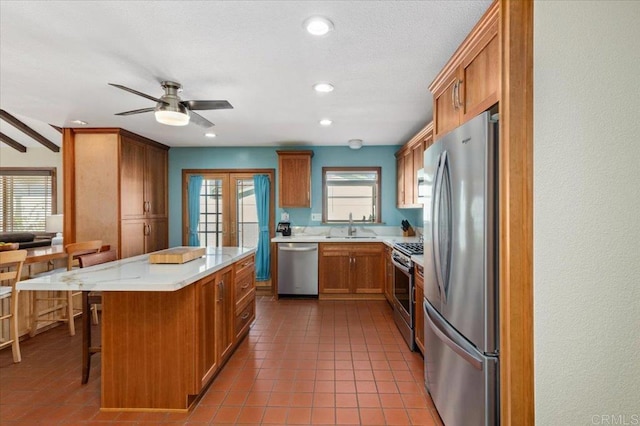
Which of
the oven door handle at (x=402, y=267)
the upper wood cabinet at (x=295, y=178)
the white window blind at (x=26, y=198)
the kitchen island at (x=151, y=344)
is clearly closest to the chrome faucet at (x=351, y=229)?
the upper wood cabinet at (x=295, y=178)

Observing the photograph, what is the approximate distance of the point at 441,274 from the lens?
6.05 feet

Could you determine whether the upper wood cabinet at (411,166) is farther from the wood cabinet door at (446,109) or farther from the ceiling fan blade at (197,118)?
the ceiling fan blade at (197,118)

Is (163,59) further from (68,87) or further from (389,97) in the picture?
(389,97)

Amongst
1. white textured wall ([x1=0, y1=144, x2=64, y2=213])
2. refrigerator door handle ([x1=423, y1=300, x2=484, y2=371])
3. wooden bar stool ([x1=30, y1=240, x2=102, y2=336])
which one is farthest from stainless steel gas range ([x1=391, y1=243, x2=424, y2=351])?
white textured wall ([x1=0, y1=144, x2=64, y2=213])

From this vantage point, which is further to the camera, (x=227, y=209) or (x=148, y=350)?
(x=227, y=209)

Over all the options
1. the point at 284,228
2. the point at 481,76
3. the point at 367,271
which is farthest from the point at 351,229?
the point at 481,76

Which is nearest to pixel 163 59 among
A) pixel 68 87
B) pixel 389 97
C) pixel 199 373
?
pixel 68 87

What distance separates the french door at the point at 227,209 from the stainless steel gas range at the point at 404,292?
2.50 meters

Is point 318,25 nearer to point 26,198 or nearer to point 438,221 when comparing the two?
point 438,221

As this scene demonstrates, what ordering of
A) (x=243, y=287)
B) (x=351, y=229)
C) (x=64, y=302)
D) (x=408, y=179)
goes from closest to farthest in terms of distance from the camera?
(x=243, y=287) → (x=64, y=302) → (x=408, y=179) → (x=351, y=229)

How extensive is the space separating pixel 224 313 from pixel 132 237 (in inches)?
101

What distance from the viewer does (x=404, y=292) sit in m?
3.21

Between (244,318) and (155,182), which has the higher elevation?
(155,182)

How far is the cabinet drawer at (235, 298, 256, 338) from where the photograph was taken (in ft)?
9.80
